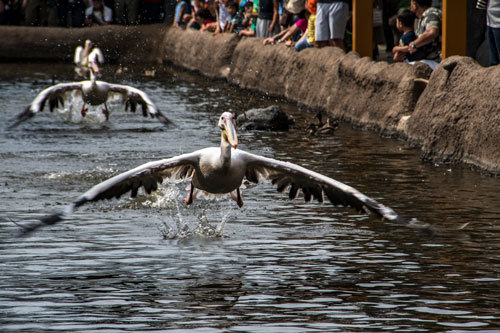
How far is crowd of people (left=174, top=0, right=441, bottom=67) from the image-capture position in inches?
590

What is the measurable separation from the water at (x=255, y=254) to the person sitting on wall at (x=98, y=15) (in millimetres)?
20489

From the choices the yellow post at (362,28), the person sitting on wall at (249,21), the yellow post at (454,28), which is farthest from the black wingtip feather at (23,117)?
the person sitting on wall at (249,21)

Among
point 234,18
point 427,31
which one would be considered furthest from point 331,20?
point 234,18

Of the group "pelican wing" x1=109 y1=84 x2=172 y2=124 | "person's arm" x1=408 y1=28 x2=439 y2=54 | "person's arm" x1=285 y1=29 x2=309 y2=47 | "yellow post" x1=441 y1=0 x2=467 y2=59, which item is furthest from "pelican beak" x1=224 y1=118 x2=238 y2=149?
"person's arm" x1=285 y1=29 x2=309 y2=47

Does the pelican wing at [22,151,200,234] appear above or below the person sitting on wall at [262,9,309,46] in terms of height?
below

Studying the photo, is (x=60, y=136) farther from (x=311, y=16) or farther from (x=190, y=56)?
(x=190, y=56)

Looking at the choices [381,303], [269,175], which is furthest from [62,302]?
[269,175]

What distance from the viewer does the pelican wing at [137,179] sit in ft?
25.5

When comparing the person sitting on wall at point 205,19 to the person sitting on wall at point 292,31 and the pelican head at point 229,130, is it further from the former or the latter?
the pelican head at point 229,130

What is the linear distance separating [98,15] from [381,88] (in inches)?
790

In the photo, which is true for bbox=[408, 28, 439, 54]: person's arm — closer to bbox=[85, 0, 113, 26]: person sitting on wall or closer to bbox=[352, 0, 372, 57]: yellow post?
bbox=[352, 0, 372, 57]: yellow post

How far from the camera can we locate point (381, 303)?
22.1 feet

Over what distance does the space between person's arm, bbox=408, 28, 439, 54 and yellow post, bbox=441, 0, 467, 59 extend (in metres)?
0.27

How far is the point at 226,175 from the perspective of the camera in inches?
344
